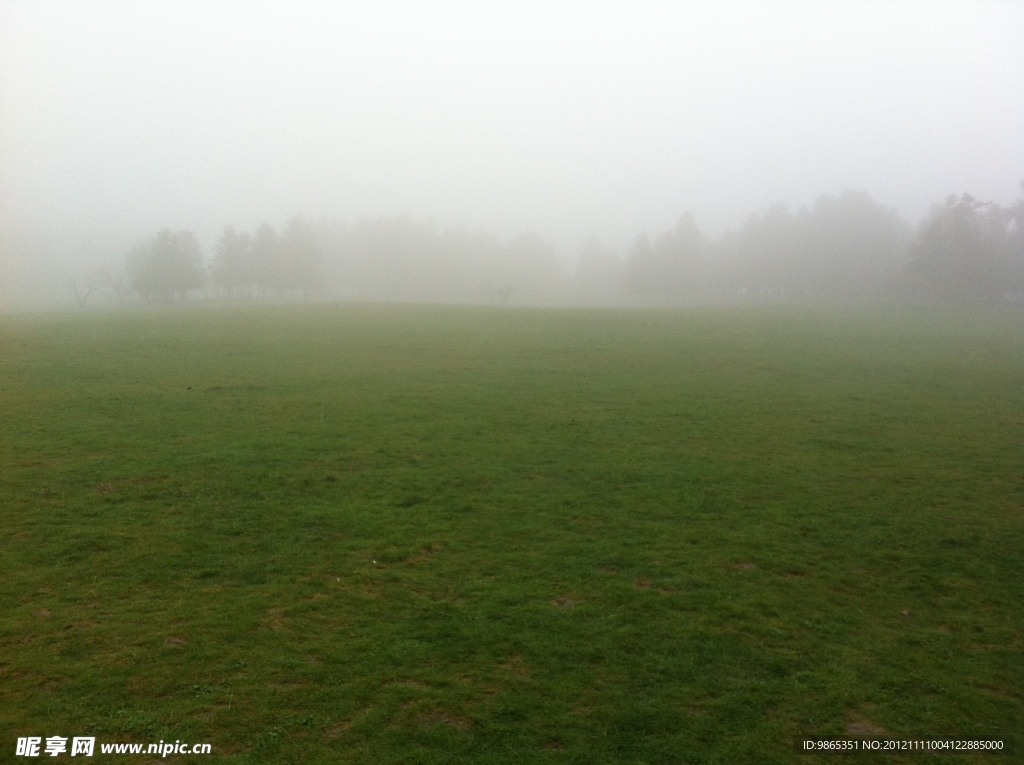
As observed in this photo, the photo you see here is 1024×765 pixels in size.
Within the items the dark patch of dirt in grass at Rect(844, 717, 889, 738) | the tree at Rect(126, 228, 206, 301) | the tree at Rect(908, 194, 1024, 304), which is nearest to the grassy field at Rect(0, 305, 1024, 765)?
the dark patch of dirt in grass at Rect(844, 717, 889, 738)

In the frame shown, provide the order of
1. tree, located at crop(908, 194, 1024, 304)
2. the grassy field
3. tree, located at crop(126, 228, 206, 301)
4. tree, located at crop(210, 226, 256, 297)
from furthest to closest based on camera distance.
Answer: tree, located at crop(210, 226, 256, 297) → tree, located at crop(126, 228, 206, 301) → tree, located at crop(908, 194, 1024, 304) → the grassy field

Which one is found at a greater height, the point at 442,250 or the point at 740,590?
the point at 442,250

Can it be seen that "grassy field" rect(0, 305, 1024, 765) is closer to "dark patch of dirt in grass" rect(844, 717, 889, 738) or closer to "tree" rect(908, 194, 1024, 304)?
"dark patch of dirt in grass" rect(844, 717, 889, 738)

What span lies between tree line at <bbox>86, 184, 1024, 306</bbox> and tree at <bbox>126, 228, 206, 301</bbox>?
0.57ft

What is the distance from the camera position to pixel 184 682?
7.70m

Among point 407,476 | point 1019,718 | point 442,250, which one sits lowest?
point 1019,718

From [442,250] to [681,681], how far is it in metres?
116

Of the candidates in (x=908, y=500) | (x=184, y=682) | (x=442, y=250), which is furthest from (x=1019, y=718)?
(x=442, y=250)

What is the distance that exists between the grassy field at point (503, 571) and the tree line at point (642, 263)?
2588 inches

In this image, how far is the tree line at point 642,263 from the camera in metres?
77.5

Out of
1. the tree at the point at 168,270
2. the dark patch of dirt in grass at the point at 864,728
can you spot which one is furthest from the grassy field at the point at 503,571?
the tree at the point at 168,270

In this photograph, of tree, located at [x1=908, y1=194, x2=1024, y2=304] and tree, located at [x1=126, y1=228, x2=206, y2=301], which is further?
tree, located at [x1=126, y1=228, x2=206, y2=301]

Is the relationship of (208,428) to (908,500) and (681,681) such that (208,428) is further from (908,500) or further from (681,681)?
(908,500)

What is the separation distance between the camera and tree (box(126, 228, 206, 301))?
85.0 meters
